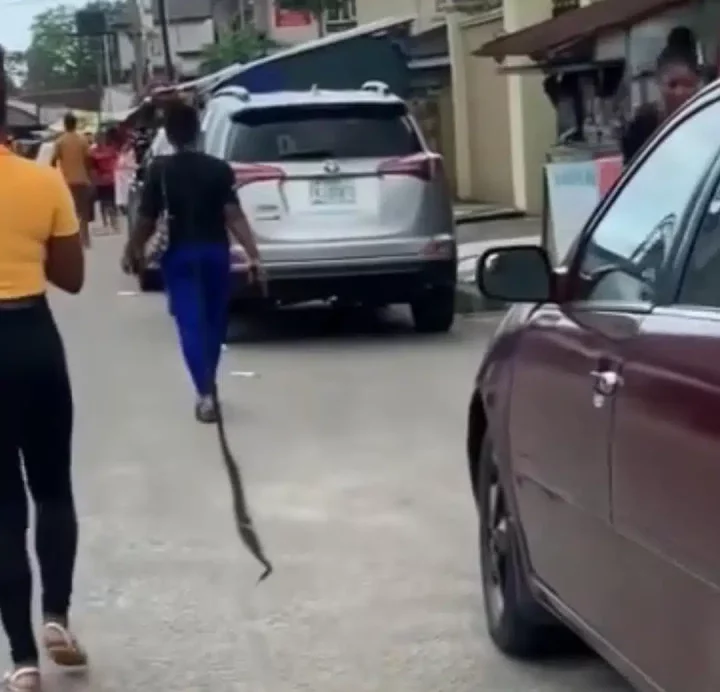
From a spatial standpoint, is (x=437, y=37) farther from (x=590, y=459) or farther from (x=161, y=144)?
(x=590, y=459)

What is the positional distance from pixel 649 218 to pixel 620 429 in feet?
2.54

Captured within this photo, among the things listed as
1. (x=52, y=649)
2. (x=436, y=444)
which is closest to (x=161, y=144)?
(x=436, y=444)

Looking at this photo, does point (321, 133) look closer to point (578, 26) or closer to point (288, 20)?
point (578, 26)

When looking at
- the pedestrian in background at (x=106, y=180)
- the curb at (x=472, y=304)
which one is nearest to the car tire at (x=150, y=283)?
the curb at (x=472, y=304)

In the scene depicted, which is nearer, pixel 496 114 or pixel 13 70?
pixel 496 114

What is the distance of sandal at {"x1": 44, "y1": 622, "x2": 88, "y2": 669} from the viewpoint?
6258 millimetres

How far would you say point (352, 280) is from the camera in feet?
48.1

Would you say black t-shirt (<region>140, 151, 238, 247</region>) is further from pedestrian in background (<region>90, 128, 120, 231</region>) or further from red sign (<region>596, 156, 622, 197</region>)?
pedestrian in background (<region>90, 128, 120, 231</region>)

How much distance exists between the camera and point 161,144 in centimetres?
1883

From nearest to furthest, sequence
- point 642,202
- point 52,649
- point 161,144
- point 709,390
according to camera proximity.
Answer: point 709,390
point 642,202
point 52,649
point 161,144

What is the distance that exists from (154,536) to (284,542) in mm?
569

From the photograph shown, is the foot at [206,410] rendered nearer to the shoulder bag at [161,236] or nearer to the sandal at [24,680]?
the shoulder bag at [161,236]

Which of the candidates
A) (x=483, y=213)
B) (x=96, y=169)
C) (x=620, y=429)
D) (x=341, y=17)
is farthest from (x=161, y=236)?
(x=341, y=17)

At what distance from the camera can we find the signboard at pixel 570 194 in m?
14.8
